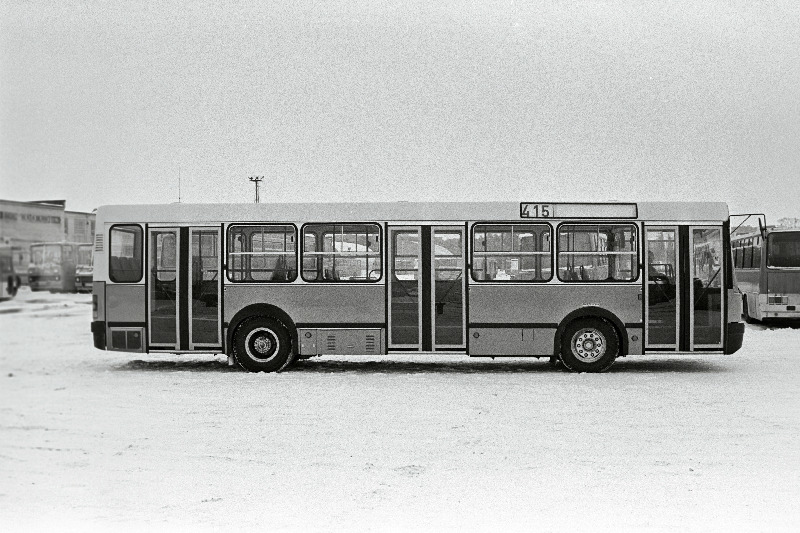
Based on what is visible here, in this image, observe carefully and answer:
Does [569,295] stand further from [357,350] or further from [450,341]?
[357,350]

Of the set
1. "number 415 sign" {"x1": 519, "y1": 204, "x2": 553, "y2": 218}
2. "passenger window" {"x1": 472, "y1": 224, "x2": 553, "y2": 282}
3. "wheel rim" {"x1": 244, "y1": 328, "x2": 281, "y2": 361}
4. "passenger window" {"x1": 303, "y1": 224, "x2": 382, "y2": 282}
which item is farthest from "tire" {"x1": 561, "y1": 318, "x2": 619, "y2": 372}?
"wheel rim" {"x1": 244, "y1": 328, "x2": 281, "y2": 361}

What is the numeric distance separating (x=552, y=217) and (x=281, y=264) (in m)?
3.81

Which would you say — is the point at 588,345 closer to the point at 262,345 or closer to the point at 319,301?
the point at 319,301

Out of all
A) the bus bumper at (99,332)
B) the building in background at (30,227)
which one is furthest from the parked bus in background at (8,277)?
the bus bumper at (99,332)

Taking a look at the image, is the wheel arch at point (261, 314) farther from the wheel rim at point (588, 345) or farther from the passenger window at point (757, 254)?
the passenger window at point (757, 254)

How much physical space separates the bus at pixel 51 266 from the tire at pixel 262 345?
7.21 metres

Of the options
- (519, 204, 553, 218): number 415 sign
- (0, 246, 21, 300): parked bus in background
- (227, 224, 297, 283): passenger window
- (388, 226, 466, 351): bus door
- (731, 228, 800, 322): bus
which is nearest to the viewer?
(0, 246, 21, 300): parked bus in background

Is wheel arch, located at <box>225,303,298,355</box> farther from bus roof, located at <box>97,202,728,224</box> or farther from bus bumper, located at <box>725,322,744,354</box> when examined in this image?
bus bumper, located at <box>725,322,744,354</box>

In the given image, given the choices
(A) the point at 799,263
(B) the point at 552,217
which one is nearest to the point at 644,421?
(B) the point at 552,217

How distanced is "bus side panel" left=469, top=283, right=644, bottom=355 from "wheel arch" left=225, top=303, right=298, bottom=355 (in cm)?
246

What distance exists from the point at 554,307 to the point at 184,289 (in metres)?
Result: 5.11

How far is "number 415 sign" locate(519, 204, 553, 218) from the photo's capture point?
35.3 feet

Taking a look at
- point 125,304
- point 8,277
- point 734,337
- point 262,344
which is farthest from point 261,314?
point 8,277

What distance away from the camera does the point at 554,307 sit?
10.6 metres
